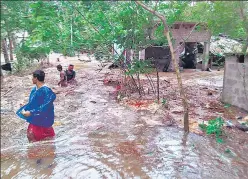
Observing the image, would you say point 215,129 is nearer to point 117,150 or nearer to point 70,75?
point 117,150

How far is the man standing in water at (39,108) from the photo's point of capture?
4.42m

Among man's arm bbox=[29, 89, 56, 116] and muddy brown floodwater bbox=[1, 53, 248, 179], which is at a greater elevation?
man's arm bbox=[29, 89, 56, 116]

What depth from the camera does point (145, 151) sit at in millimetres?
5051

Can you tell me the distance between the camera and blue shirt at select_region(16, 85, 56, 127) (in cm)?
443

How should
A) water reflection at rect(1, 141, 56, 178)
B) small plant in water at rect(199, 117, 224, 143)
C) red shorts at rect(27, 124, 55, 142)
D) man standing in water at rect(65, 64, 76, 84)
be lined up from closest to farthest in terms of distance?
water reflection at rect(1, 141, 56, 178)
red shorts at rect(27, 124, 55, 142)
small plant in water at rect(199, 117, 224, 143)
man standing in water at rect(65, 64, 76, 84)

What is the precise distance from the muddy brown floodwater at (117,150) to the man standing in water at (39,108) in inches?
18.6

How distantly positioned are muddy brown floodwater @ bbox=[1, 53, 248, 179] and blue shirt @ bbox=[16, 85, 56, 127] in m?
0.64

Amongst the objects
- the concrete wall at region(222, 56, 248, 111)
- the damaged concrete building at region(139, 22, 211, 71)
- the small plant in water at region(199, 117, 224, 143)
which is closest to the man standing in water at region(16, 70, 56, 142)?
the small plant in water at region(199, 117, 224, 143)

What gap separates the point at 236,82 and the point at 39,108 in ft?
17.5

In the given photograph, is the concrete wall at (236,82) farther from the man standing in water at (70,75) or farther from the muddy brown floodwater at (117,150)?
the man standing in water at (70,75)

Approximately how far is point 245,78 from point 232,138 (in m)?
2.26

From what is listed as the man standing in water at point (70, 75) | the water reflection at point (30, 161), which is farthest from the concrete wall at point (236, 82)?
the man standing in water at point (70, 75)

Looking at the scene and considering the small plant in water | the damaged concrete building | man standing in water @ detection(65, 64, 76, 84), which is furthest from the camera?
the damaged concrete building

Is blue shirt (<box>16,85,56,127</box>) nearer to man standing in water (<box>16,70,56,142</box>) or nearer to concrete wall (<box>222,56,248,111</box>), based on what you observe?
man standing in water (<box>16,70,56,142</box>)
